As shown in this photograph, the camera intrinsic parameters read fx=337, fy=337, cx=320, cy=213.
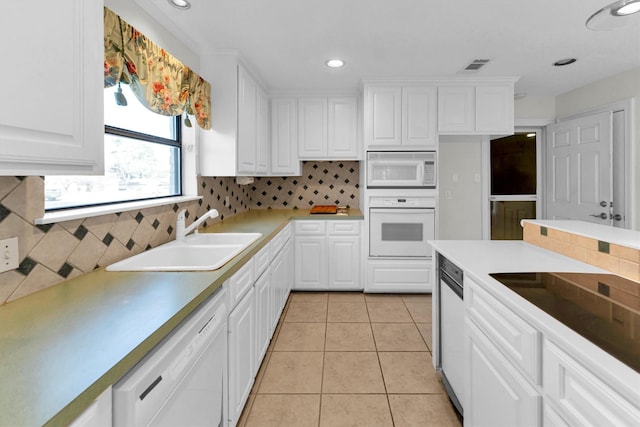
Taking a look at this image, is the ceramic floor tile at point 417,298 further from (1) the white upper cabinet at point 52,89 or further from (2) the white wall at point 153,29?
(1) the white upper cabinet at point 52,89

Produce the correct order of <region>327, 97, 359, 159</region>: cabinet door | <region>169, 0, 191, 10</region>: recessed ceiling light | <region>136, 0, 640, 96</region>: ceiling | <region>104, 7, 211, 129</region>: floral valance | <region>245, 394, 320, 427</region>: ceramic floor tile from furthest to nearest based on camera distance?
<region>327, 97, 359, 159</region>: cabinet door, <region>136, 0, 640, 96</region>: ceiling, <region>169, 0, 191, 10</region>: recessed ceiling light, <region>245, 394, 320, 427</region>: ceramic floor tile, <region>104, 7, 211, 129</region>: floral valance

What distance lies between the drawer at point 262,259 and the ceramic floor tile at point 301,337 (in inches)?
27.3

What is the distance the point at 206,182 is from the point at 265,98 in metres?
1.39

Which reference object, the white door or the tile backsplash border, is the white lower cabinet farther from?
the white door

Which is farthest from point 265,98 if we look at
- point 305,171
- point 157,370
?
point 157,370

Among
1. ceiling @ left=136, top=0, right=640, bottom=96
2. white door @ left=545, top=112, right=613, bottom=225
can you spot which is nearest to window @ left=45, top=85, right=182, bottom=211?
ceiling @ left=136, top=0, right=640, bottom=96

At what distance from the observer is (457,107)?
353 centimetres

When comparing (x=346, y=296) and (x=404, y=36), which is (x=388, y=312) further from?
(x=404, y=36)

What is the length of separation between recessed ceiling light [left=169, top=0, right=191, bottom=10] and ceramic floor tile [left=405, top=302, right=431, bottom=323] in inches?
117

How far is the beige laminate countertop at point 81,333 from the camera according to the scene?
2.11 ft

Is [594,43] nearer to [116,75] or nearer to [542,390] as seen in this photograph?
[542,390]

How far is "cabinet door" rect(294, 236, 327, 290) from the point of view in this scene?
12.3 ft

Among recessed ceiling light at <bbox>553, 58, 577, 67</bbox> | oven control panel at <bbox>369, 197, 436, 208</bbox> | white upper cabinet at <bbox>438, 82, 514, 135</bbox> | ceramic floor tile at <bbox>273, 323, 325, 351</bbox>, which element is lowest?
ceramic floor tile at <bbox>273, 323, 325, 351</bbox>

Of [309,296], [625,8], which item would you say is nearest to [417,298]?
[309,296]
